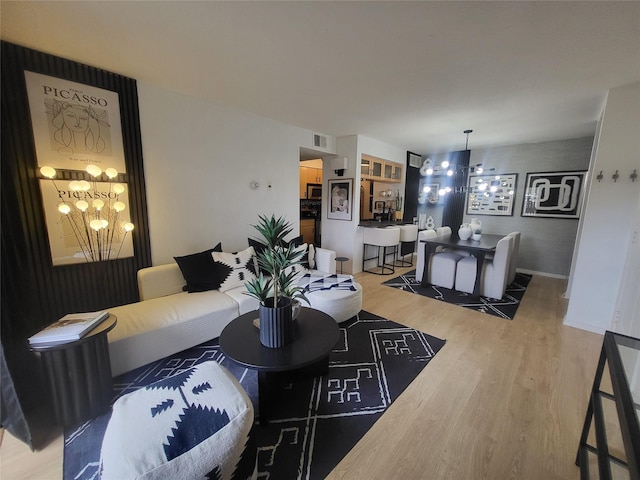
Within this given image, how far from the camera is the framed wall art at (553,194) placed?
14.4 feet

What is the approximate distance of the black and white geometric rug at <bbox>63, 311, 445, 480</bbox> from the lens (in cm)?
138

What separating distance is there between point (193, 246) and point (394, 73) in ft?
9.12

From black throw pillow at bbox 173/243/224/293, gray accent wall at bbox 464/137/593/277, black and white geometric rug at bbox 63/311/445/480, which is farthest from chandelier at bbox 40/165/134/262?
gray accent wall at bbox 464/137/593/277

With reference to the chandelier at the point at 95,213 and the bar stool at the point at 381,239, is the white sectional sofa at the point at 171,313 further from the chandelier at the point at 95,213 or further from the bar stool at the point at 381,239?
the bar stool at the point at 381,239

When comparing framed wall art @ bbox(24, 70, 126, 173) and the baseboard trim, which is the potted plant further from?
the baseboard trim

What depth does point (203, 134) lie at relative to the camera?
9.69 ft

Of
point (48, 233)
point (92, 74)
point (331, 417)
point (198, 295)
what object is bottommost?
point (331, 417)

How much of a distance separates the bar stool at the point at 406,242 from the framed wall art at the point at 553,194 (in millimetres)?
2075

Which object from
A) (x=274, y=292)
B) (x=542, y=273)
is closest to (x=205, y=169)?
(x=274, y=292)

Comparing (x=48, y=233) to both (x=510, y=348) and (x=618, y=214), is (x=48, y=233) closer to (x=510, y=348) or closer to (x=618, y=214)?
(x=510, y=348)

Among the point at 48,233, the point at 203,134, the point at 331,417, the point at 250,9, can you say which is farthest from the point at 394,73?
the point at 48,233

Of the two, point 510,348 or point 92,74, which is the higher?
point 92,74

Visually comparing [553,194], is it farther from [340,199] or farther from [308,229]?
[308,229]

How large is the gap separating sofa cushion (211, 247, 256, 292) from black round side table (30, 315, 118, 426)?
1.13 metres
